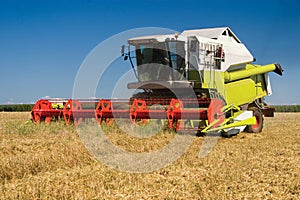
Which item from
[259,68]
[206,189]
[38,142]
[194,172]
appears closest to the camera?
[206,189]

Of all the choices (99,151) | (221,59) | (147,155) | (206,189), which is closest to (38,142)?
(99,151)

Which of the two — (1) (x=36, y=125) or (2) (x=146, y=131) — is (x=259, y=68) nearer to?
(2) (x=146, y=131)

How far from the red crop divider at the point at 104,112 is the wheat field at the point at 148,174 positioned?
1580mm

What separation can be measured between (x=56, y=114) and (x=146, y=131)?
2.43 meters

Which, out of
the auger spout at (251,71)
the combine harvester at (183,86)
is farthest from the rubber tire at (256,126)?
the auger spout at (251,71)

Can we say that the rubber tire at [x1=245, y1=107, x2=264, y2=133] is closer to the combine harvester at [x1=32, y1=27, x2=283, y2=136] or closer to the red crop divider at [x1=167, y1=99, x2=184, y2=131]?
the combine harvester at [x1=32, y1=27, x2=283, y2=136]

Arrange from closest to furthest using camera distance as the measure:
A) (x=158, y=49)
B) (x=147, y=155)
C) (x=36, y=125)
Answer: (x=147, y=155)
(x=36, y=125)
(x=158, y=49)

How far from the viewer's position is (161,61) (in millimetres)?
8680

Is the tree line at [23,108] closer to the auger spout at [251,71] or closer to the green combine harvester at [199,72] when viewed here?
the auger spout at [251,71]

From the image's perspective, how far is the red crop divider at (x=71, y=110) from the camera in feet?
27.0

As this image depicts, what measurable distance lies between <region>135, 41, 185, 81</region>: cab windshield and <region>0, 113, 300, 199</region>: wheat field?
2.58 m

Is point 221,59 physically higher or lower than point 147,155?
higher

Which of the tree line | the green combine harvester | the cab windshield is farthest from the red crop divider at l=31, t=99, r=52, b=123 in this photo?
the tree line

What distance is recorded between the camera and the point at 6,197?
10.3 ft
